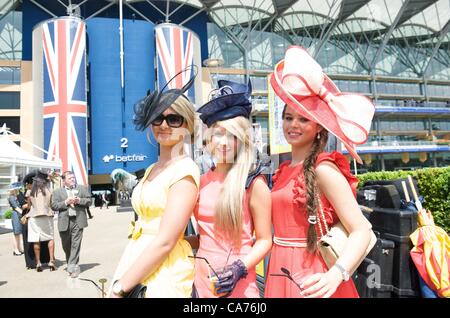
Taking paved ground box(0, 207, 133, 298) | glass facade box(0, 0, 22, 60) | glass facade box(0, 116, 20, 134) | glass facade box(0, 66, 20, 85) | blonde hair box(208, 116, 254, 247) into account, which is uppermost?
glass facade box(0, 0, 22, 60)

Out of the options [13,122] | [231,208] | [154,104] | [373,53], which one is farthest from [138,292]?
[373,53]

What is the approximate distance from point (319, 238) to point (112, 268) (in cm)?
525

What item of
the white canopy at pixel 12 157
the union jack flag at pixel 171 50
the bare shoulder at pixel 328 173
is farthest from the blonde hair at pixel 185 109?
the union jack flag at pixel 171 50

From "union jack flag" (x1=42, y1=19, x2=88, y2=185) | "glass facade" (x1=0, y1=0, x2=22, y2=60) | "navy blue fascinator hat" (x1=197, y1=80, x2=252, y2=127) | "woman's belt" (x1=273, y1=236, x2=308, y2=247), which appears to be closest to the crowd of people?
"navy blue fascinator hat" (x1=197, y1=80, x2=252, y2=127)

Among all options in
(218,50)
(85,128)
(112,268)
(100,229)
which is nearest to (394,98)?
(218,50)

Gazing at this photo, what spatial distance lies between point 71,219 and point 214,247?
4.44 metres

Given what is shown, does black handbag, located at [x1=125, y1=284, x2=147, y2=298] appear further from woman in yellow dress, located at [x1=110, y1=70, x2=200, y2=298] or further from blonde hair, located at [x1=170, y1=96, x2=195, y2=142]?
blonde hair, located at [x1=170, y1=96, x2=195, y2=142]

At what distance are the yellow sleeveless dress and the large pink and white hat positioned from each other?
65 centimetres

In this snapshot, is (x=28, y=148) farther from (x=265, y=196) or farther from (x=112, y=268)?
(x=265, y=196)

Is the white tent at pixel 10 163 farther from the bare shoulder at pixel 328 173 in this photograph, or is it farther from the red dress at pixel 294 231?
the bare shoulder at pixel 328 173

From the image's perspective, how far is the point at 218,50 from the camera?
114ft

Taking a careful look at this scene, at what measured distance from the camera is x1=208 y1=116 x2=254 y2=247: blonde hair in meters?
1.54

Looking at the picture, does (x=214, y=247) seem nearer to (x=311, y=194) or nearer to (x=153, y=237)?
(x=153, y=237)

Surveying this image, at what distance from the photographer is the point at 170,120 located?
165cm
